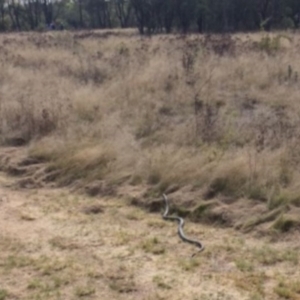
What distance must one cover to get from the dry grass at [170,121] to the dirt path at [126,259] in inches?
23.8

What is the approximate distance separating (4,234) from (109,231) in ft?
2.89

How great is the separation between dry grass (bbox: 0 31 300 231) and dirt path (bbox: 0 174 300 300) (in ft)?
1.98

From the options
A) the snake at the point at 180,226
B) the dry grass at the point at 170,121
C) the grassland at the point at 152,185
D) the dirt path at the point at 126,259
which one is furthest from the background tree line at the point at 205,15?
the dirt path at the point at 126,259

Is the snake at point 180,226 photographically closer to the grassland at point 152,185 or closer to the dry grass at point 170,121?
the grassland at point 152,185

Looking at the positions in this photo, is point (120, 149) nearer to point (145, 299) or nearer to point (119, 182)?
point (119, 182)

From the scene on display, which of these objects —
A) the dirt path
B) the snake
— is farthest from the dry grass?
the dirt path

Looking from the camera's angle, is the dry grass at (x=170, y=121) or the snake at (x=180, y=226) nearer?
the snake at (x=180, y=226)

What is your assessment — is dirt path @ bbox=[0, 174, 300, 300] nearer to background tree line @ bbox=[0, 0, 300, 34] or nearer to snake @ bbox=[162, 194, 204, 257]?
snake @ bbox=[162, 194, 204, 257]

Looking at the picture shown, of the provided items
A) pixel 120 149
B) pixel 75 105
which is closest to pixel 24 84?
pixel 75 105

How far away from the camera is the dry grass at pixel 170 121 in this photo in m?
5.49

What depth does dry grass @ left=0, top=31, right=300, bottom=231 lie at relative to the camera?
5.49 m

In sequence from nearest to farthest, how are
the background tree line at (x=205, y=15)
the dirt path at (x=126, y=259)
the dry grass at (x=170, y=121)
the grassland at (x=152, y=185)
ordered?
the dirt path at (x=126, y=259) → the grassland at (x=152, y=185) → the dry grass at (x=170, y=121) → the background tree line at (x=205, y=15)

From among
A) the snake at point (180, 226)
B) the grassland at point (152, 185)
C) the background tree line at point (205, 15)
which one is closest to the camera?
the grassland at point (152, 185)

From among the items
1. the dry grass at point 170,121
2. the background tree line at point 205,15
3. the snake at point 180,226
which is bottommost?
the snake at point 180,226
